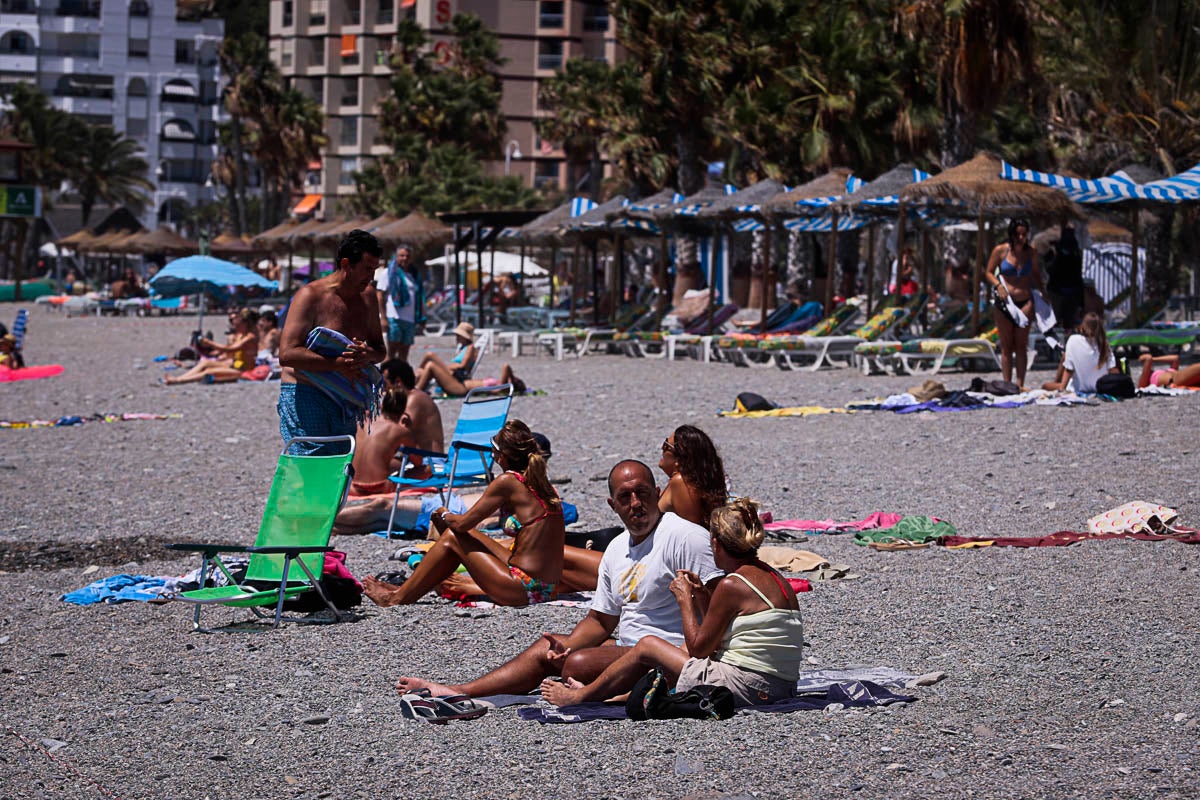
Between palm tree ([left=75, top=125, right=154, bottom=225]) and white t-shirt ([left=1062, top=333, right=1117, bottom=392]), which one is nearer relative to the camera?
white t-shirt ([left=1062, top=333, right=1117, bottom=392])

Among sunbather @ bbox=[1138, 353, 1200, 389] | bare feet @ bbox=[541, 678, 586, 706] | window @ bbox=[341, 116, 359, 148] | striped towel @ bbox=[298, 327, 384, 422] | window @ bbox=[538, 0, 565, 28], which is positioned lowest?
bare feet @ bbox=[541, 678, 586, 706]

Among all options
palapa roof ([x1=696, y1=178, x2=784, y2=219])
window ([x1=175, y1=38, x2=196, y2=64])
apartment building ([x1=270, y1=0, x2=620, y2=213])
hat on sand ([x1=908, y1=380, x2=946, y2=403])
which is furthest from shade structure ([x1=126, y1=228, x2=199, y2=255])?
window ([x1=175, y1=38, x2=196, y2=64])

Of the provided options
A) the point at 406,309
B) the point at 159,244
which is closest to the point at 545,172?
the point at 159,244

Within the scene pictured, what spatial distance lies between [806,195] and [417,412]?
13.3m

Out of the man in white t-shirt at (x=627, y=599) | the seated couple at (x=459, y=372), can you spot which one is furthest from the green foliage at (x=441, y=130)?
the man in white t-shirt at (x=627, y=599)

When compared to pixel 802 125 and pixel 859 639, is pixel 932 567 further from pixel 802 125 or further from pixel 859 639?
pixel 802 125

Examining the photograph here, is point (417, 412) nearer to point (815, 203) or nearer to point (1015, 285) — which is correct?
point (1015, 285)

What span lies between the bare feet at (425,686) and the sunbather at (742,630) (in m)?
0.70

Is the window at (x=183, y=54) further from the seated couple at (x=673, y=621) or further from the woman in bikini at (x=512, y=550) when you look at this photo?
the seated couple at (x=673, y=621)

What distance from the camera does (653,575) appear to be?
17.4 feet

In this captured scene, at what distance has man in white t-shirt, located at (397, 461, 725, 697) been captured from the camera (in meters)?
5.24

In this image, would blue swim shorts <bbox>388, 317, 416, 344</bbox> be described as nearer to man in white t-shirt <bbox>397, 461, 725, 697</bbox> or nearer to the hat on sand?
the hat on sand

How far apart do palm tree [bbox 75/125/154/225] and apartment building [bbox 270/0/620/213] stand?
987 cm

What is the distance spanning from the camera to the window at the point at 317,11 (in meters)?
86.1
